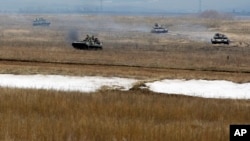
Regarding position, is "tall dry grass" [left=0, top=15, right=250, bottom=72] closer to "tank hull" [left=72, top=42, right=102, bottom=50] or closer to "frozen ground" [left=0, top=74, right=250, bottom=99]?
"tank hull" [left=72, top=42, right=102, bottom=50]

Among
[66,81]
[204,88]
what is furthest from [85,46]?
[204,88]

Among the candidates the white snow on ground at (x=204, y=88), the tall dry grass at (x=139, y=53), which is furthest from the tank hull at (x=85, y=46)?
the white snow on ground at (x=204, y=88)

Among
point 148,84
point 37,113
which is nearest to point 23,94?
point 37,113

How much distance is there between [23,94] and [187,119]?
641 cm

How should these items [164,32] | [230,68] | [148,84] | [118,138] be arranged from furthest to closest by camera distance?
[164,32], [230,68], [148,84], [118,138]

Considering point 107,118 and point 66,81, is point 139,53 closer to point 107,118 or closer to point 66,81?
point 66,81

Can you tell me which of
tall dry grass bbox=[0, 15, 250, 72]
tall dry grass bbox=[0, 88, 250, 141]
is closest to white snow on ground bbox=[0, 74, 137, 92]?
tall dry grass bbox=[0, 88, 250, 141]

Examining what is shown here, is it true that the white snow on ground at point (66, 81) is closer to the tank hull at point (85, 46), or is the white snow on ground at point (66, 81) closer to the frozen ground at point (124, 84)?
the frozen ground at point (124, 84)

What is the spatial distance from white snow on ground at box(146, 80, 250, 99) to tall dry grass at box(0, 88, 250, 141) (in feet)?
22.9

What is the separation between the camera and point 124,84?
87.9 feet

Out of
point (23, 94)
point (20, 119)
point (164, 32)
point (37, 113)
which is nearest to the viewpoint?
point (20, 119)

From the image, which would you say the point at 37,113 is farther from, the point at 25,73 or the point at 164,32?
the point at 164,32

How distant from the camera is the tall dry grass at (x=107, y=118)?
1118 cm

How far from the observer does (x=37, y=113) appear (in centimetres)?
1452
